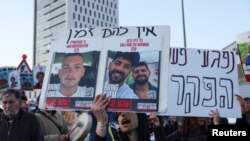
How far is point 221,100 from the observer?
4691 millimetres

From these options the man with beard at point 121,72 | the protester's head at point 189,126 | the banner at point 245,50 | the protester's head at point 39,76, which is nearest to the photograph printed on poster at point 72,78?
the man with beard at point 121,72

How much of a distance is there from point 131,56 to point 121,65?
0.12 m

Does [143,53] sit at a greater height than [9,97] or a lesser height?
greater

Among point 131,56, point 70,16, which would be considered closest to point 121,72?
point 131,56

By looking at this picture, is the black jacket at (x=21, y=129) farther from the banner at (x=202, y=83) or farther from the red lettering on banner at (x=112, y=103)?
the banner at (x=202, y=83)

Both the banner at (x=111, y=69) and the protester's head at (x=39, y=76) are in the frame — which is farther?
the protester's head at (x=39, y=76)

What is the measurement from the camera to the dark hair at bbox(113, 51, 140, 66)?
4.00m

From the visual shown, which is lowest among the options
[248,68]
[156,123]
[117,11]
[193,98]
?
[156,123]

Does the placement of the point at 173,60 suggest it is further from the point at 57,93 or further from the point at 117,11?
the point at 117,11

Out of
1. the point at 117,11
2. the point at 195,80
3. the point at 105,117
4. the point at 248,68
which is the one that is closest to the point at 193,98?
the point at 195,80

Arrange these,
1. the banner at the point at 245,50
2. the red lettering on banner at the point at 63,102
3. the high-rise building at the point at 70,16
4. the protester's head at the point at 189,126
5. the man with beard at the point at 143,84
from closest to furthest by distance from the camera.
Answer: the man with beard at the point at 143,84 → the red lettering on banner at the point at 63,102 → the protester's head at the point at 189,126 → the banner at the point at 245,50 → the high-rise building at the point at 70,16

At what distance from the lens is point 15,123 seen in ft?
13.9

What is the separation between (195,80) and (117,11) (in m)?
138

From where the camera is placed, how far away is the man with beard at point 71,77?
13.4 ft
